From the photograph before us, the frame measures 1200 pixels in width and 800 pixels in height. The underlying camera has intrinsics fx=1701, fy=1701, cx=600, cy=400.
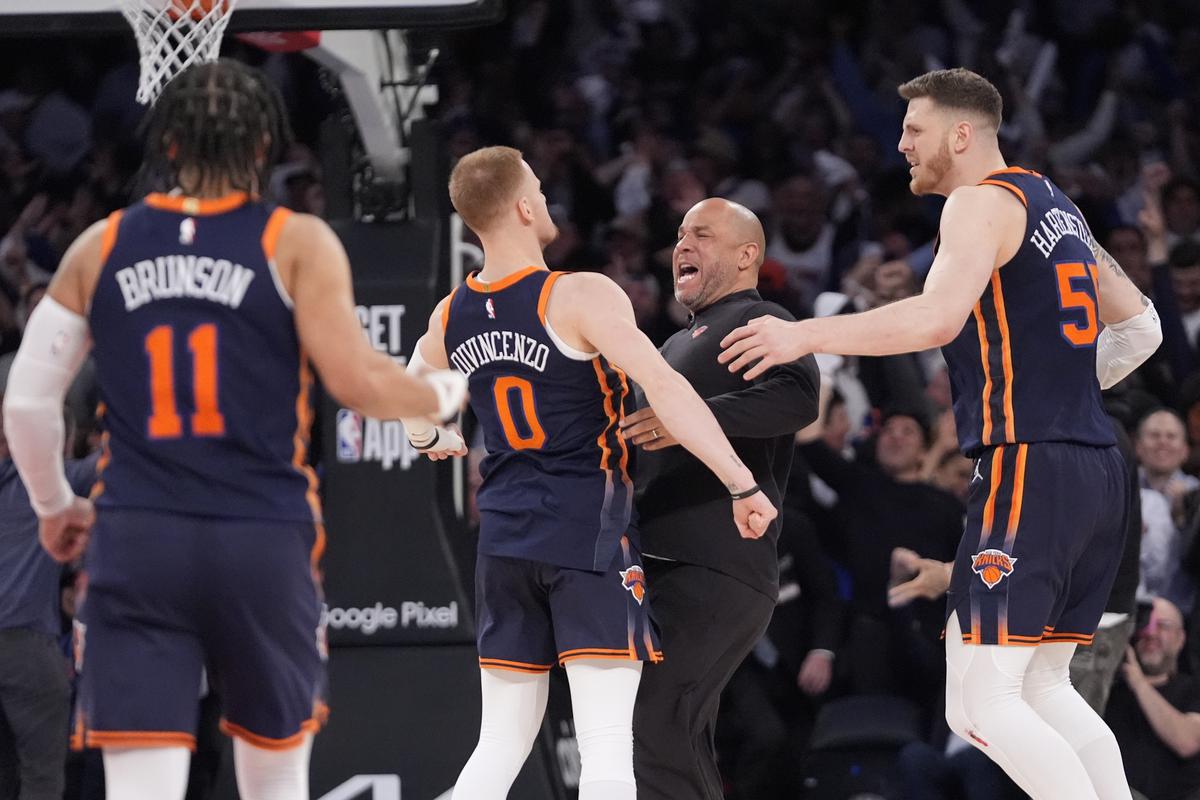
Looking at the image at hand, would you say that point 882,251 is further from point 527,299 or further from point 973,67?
point 527,299

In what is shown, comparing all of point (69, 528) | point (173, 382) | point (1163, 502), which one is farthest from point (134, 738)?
point (1163, 502)

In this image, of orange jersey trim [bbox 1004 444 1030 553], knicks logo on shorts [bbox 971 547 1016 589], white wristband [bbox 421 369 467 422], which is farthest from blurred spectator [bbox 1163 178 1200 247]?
white wristband [bbox 421 369 467 422]

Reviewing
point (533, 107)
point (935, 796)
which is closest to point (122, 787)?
point (935, 796)

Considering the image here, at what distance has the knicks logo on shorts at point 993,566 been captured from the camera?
186 inches

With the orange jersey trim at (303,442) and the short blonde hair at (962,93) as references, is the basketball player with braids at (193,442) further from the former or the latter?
the short blonde hair at (962,93)

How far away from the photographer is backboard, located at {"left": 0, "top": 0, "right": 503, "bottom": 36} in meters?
6.70

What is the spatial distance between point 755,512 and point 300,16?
3.10 metres

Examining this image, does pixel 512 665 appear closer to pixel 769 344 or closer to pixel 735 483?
pixel 735 483

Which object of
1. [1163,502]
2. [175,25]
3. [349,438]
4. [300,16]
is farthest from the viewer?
[1163,502]

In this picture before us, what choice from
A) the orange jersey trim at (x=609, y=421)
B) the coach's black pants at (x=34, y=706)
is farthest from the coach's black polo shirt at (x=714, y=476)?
the coach's black pants at (x=34, y=706)

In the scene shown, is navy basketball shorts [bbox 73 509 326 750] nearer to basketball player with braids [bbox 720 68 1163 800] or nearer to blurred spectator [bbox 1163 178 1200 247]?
basketball player with braids [bbox 720 68 1163 800]

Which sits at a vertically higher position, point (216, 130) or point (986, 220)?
point (216, 130)

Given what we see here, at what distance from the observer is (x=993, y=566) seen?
15.6 ft

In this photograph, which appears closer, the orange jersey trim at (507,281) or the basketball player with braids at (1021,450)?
the basketball player with braids at (1021,450)
